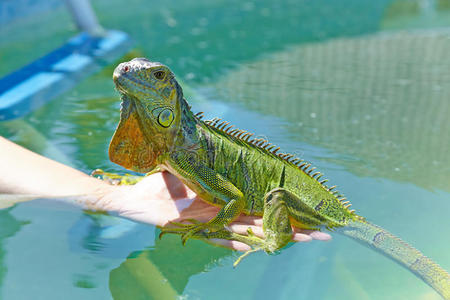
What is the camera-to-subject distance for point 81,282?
2346 mm

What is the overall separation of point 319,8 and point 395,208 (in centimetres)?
706

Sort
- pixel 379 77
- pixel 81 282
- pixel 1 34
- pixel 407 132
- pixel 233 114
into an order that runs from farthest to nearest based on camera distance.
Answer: pixel 1 34, pixel 379 77, pixel 233 114, pixel 407 132, pixel 81 282

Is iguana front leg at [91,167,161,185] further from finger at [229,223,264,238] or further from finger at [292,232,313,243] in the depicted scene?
finger at [292,232,313,243]

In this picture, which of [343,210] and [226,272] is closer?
[226,272]

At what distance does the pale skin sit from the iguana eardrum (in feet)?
0.40

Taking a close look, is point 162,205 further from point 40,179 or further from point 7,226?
point 7,226

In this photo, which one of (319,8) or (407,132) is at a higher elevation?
(319,8)

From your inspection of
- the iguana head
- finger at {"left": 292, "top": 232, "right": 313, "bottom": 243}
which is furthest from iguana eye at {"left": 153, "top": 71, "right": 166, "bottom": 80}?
finger at {"left": 292, "top": 232, "right": 313, "bottom": 243}

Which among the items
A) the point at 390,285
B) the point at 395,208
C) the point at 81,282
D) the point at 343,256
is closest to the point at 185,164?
the point at 81,282

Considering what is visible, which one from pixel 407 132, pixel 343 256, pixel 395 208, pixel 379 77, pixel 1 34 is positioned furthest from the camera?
pixel 1 34

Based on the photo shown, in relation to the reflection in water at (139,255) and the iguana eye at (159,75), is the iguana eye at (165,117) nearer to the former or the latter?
the iguana eye at (159,75)

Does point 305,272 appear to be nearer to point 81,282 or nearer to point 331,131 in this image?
point 81,282

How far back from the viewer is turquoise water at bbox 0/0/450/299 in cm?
239

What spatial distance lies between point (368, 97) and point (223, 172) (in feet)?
9.53
